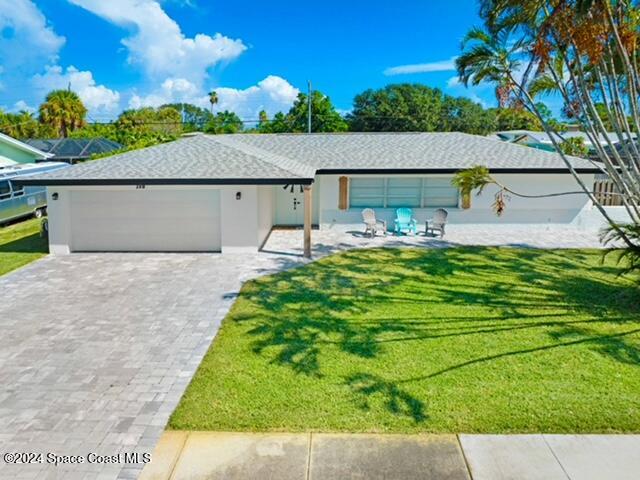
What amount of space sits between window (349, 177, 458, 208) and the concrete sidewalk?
43.2 ft

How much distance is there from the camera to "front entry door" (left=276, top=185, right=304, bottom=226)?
62.5 feet

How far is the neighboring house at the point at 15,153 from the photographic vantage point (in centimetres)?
2640

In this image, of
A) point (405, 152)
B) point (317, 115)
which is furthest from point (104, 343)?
point (317, 115)

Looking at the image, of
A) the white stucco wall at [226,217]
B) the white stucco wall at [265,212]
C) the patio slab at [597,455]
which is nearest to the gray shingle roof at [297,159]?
the white stucco wall at [226,217]

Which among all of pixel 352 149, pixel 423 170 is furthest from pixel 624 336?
pixel 352 149

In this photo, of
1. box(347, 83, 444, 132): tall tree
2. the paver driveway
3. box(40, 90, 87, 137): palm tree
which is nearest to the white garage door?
the paver driveway

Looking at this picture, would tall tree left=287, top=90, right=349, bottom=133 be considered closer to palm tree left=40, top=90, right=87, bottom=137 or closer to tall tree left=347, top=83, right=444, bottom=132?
tall tree left=347, top=83, right=444, bottom=132

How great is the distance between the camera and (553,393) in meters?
6.52

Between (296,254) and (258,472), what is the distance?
32.0ft

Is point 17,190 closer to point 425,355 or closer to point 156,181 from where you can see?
point 156,181

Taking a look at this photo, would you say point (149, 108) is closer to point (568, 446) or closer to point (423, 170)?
point (423, 170)

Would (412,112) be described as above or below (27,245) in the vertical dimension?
above

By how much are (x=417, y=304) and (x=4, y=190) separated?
18.1m

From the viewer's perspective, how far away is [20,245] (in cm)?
1574
